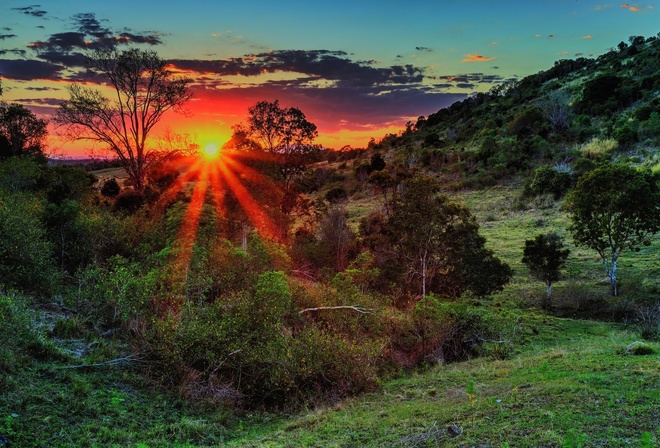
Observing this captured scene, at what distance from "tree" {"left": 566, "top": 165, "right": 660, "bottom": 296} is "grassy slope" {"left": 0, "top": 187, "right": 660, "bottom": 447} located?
38.7ft

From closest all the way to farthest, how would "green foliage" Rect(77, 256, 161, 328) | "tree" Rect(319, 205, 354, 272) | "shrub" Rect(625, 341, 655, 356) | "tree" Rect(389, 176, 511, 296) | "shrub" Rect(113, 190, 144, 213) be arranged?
"shrub" Rect(625, 341, 655, 356), "green foliage" Rect(77, 256, 161, 328), "tree" Rect(389, 176, 511, 296), "tree" Rect(319, 205, 354, 272), "shrub" Rect(113, 190, 144, 213)

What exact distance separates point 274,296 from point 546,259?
50.8 feet

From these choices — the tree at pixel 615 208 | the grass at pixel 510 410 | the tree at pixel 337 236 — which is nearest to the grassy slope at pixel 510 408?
the grass at pixel 510 410

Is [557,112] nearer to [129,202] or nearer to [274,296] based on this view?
[129,202]

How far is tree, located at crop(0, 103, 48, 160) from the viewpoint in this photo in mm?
45938

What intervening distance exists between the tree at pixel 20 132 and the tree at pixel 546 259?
45227 millimetres

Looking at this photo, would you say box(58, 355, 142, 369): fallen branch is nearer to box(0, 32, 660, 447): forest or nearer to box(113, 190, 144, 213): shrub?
box(0, 32, 660, 447): forest

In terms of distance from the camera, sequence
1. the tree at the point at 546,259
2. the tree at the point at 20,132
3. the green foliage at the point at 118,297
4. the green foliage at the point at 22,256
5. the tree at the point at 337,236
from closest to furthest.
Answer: the green foliage at the point at 118,297 < the green foliage at the point at 22,256 < the tree at the point at 546,259 < the tree at the point at 337,236 < the tree at the point at 20,132

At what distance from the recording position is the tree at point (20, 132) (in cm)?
4594

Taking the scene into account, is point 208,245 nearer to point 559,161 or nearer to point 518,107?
point 559,161

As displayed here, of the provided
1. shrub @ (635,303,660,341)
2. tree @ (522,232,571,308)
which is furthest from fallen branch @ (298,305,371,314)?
tree @ (522,232,571,308)

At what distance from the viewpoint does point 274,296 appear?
40.7 ft

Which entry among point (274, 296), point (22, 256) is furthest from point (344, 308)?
point (22, 256)

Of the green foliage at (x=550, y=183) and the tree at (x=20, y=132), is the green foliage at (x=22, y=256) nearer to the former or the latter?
the tree at (x=20, y=132)
